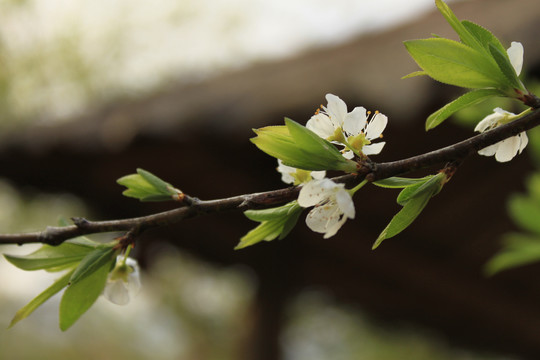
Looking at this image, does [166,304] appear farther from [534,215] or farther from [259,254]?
[534,215]

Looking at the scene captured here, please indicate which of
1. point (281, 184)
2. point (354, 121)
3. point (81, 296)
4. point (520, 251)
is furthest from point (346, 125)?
point (281, 184)

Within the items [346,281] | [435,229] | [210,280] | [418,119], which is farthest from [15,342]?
[418,119]

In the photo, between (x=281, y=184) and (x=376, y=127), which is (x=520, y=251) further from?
(x=281, y=184)

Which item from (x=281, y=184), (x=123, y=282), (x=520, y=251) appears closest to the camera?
(x=123, y=282)

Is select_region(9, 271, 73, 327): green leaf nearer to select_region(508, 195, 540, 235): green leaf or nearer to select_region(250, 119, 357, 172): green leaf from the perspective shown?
select_region(250, 119, 357, 172): green leaf

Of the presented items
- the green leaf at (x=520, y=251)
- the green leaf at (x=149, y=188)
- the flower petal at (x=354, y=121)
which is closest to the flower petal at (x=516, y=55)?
the flower petal at (x=354, y=121)

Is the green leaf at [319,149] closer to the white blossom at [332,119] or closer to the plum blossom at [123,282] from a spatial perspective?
the white blossom at [332,119]

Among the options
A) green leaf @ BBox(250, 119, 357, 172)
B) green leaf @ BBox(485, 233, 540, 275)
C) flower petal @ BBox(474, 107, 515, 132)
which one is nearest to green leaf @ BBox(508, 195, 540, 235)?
green leaf @ BBox(485, 233, 540, 275)
